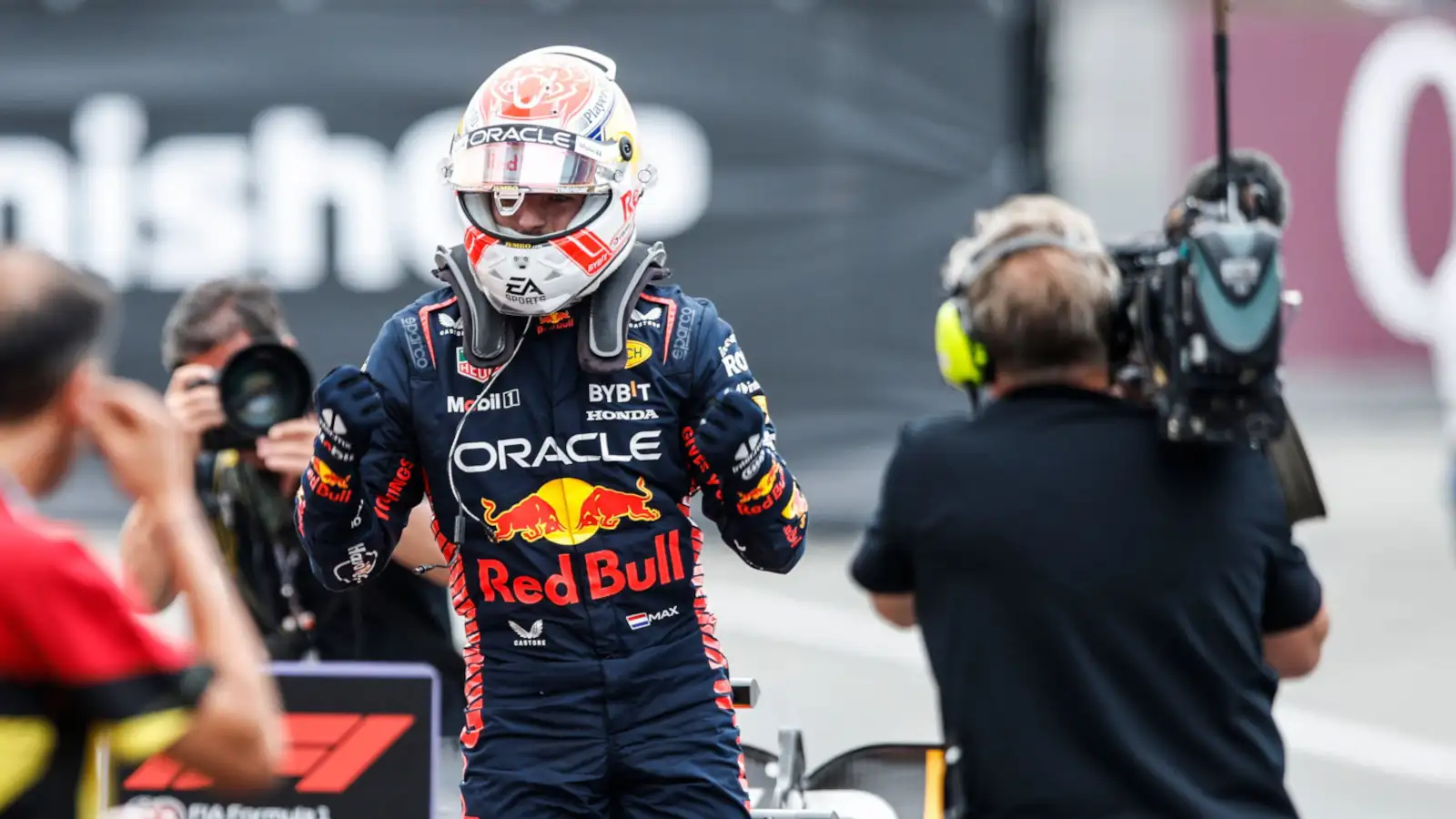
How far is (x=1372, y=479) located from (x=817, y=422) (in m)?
4.85

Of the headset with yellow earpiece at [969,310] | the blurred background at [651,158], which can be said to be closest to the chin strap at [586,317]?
the headset with yellow earpiece at [969,310]

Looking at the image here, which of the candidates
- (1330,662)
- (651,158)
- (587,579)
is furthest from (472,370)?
(651,158)

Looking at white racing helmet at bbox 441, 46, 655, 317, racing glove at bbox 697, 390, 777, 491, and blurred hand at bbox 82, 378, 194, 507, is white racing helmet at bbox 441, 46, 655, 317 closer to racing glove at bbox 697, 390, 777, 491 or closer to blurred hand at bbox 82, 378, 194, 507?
racing glove at bbox 697, 390, 777, 491

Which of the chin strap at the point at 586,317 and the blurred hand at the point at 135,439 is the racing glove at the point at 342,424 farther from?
the blurred hand at the point at 135,439

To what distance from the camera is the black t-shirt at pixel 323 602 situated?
4602 millimetres

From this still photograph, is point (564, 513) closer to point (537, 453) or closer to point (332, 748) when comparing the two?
point (537, 453)

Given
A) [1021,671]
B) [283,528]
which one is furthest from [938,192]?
[1021,671]

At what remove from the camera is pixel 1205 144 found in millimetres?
18031

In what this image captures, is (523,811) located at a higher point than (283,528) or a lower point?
lower

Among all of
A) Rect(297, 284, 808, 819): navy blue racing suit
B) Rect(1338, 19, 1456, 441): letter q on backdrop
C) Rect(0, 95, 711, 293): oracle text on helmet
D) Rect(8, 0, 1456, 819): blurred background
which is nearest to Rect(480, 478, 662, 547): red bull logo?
Rect(297, 284, 808, 819): navy blue racing suit

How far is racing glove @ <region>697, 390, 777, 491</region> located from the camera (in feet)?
10.5

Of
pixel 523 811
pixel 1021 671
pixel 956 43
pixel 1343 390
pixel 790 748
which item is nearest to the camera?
pixel 1021 671

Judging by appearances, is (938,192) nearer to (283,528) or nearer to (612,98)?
(283,528)

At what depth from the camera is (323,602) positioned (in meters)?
4.65
